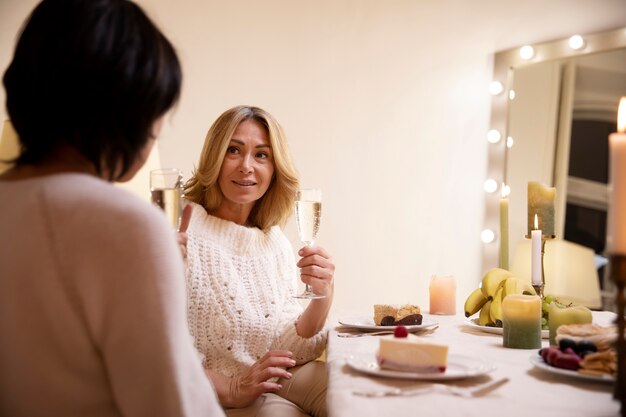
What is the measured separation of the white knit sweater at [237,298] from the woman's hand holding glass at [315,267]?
194 millimetres

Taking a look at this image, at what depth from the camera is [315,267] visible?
1.97 m

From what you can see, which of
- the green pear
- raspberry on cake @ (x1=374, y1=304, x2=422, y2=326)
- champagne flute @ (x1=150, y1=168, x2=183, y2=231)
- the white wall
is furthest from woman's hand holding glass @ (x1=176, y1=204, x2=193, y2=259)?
the white wall

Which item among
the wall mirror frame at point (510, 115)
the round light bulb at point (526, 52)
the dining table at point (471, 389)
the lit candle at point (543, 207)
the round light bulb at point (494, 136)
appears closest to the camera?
the dining table at point (471, 389)

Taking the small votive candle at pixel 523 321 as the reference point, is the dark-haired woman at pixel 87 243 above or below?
above

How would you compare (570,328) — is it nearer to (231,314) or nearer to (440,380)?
(440,380)

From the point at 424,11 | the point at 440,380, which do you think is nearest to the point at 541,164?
the point at 424,11

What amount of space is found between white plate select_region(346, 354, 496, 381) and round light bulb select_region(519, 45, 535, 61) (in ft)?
8.45

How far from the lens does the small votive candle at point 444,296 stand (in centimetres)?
225

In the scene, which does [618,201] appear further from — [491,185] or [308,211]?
[491,185]

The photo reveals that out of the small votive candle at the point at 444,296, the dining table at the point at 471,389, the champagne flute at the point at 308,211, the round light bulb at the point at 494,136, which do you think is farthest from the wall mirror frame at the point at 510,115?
the dining table at the point at 471,389

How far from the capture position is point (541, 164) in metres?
3.38

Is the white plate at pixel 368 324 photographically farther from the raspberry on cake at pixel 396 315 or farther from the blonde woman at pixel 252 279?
the blonde woman at pixel 252 279

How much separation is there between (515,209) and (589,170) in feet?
1.40

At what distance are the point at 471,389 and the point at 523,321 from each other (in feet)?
1.56
